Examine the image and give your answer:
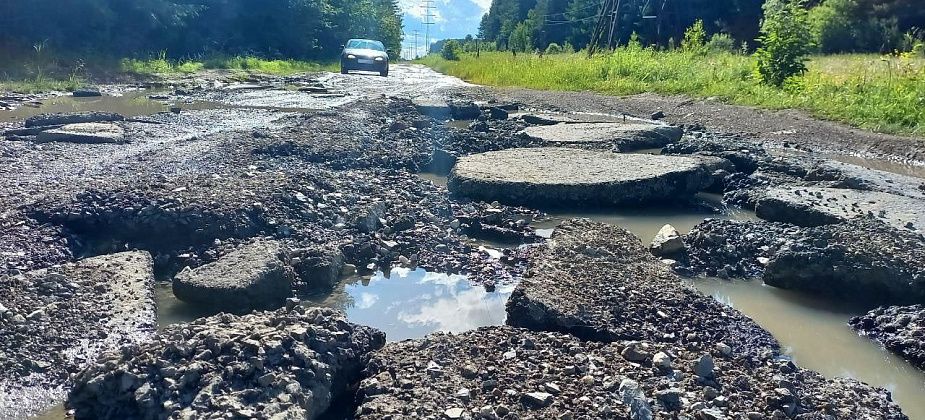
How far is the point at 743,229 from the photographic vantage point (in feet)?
15.0

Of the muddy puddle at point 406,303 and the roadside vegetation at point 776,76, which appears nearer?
the muddy puddle at point 406,303

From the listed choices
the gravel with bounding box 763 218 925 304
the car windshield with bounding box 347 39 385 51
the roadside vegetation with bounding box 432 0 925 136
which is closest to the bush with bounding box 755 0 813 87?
the roadside vegetation with bounding box 432 0 925 136

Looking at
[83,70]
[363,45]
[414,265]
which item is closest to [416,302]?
[414,265]

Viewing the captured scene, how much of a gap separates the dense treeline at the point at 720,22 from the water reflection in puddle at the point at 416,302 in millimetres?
11826

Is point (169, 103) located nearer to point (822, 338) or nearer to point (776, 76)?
point (776, 76)

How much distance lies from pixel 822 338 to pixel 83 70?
1780 centimetres

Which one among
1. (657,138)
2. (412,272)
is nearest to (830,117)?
(657,138)

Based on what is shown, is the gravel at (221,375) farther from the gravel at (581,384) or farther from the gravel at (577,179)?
the gravel at (577,179)

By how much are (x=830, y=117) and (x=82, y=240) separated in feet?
30.8

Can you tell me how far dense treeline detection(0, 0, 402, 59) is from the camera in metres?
20.3

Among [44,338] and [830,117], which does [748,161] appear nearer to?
[830,117]

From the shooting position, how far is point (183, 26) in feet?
84.3

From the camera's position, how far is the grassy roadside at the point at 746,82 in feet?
31.0

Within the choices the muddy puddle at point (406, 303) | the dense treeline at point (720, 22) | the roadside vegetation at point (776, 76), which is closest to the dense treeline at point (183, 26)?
the roadside vegetation at point (776, 76)
